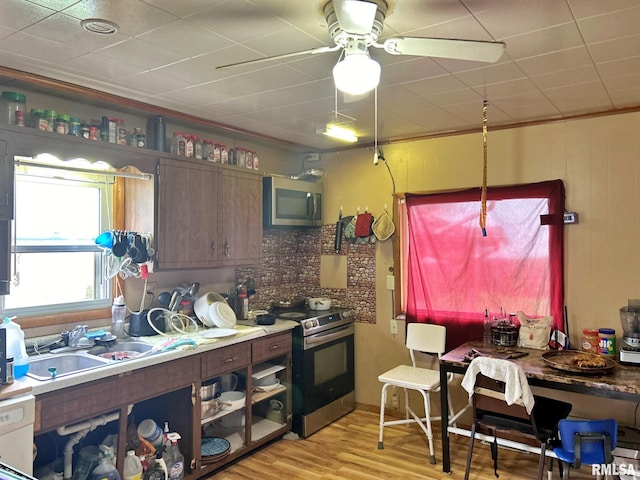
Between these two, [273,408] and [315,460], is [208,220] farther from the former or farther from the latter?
[315,460]

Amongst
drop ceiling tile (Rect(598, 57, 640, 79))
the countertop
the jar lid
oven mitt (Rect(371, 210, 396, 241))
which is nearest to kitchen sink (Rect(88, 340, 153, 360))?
the countertop

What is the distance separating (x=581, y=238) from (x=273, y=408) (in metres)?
2.57

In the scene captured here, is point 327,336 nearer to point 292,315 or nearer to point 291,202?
point 292,315

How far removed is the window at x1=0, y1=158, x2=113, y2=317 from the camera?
2830mm

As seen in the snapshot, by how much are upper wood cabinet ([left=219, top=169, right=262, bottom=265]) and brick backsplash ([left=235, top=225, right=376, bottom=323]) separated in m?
0.35

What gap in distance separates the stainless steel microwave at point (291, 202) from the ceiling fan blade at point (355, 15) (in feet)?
7.86

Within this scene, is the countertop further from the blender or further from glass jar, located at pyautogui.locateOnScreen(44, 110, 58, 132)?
the blender

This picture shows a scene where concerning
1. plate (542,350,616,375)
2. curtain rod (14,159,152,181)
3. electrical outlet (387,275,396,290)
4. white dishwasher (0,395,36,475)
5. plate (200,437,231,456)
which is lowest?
plate (200,437,231,456)

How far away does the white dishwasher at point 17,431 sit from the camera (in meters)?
2.03

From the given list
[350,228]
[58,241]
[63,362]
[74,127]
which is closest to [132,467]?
[63,362]

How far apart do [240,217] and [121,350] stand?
1.27m

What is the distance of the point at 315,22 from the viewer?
195cm

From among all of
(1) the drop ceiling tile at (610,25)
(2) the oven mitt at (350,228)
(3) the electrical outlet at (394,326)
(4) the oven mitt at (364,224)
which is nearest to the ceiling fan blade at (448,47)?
(1) the drop ceiling tile at (610,25)

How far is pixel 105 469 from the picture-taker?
2475 millimetres
